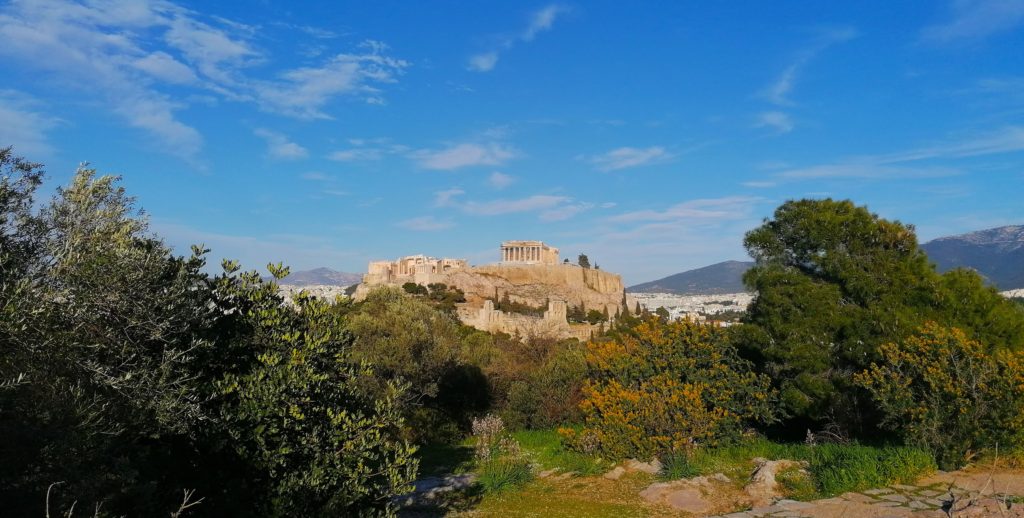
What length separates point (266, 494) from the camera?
20.8ft

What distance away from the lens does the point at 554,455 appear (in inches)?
534

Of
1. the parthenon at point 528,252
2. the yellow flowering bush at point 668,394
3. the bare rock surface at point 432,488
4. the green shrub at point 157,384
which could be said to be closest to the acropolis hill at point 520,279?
the parthenon at point 528,252

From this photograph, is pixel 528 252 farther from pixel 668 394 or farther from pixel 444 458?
pixel 668 394

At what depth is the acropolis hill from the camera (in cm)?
8731

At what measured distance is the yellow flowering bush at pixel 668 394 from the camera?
12047mm

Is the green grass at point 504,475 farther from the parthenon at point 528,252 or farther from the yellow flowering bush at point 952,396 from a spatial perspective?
the parthenon at point 528,252

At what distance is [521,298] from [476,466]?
75.7 m

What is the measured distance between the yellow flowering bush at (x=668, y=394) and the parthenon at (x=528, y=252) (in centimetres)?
9382

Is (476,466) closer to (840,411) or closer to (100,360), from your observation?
(840,411)

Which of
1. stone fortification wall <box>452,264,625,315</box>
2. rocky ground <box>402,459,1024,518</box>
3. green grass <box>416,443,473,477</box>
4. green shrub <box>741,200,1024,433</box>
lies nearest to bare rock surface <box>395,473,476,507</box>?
rocky ground <box>402,459,1024,518</box>

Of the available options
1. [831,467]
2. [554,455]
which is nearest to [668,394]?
[554,455]

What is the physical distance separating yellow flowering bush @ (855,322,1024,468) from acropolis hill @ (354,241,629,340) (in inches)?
2317

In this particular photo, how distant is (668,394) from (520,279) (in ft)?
278

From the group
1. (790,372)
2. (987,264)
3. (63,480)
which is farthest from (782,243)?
(987,264)
